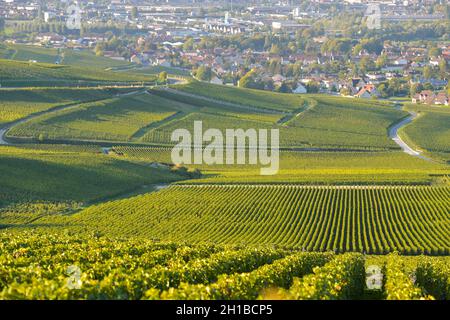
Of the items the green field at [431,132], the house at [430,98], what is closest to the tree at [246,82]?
the house at [430,98]

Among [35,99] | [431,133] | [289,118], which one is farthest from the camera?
Answer: [289,118]

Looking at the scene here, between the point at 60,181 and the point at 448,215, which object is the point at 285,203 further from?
the point at 60,181

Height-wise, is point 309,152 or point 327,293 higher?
point 327,293

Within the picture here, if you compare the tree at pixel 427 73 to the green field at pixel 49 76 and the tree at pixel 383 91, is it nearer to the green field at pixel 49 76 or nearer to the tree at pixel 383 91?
the tree at pixel 383 91

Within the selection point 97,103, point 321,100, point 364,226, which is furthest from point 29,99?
point 364,226

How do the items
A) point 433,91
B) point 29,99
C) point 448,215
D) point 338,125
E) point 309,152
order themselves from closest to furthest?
point 448,215 < point 309,152 < point 29,99 < point 338,125 < point 433,91

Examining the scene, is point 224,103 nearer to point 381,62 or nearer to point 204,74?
point 204,74

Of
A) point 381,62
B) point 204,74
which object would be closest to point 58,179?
point 204,74

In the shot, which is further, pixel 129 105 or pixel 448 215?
pixel 129 105
